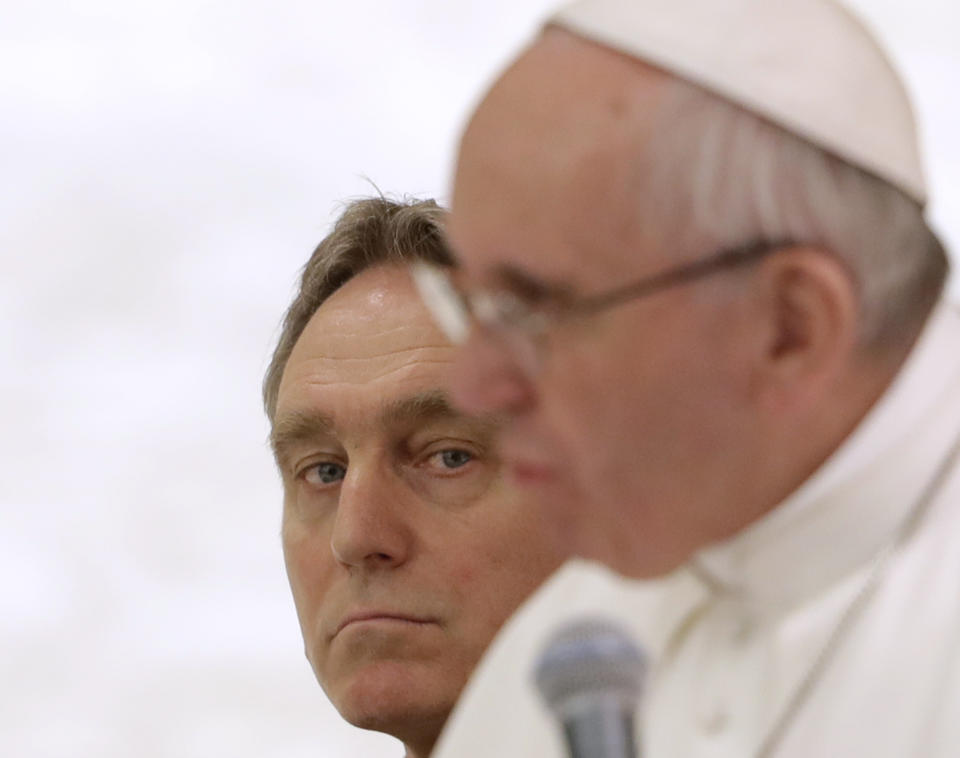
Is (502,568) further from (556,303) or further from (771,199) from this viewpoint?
(771,199)

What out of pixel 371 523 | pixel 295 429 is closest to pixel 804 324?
pixel 371 523

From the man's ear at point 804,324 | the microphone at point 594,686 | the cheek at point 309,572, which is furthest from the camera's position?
the cheek at point 309,572

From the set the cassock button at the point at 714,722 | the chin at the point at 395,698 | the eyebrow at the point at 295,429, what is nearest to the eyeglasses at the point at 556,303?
the cassock button at the point at 714,722

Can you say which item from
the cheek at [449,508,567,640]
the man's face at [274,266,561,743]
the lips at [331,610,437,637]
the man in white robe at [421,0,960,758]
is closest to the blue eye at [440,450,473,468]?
the man's face at [274,266,561,743]

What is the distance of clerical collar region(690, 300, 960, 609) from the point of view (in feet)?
7.21

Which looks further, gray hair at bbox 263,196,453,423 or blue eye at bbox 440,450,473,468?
gray hair at bbox 263,196,453,423

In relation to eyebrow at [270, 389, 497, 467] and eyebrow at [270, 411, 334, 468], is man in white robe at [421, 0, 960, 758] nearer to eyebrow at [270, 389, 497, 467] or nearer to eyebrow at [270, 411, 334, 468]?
eyebrow at [270, 389, 497, 467]

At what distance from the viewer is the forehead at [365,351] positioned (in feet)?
14.1

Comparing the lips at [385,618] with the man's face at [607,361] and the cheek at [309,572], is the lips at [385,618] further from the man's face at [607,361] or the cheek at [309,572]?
the man's face at [607,361]

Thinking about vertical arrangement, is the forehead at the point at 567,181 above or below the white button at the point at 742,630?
above

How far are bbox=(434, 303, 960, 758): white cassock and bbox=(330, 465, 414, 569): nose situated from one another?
5.57 ft

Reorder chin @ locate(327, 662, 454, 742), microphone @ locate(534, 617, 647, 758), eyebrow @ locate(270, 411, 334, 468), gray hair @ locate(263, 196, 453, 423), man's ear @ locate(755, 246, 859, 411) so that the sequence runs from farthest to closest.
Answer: gray hair @ locate(263, 196, 453, 423) → eyebrow @ locate(270, 411, 334, 468) → chin @ locate(327, 662, 454, 742) → man's ear @ locate(755, 246, 859, 411) → microphone @ locate(534, 617, 647, 758)

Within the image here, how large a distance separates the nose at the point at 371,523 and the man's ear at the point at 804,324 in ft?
6.69

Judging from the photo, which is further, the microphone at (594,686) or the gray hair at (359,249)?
the gray hair at (359,249)
